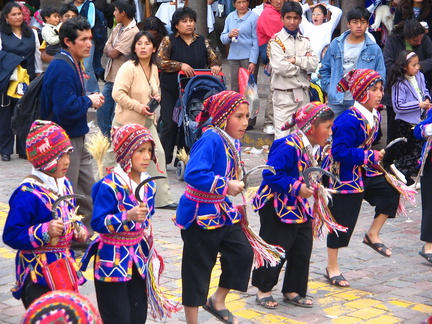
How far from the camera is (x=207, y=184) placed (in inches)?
209

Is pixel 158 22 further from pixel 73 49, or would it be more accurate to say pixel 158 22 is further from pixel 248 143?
pixel 73 49

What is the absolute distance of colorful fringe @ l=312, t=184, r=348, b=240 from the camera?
6059mm

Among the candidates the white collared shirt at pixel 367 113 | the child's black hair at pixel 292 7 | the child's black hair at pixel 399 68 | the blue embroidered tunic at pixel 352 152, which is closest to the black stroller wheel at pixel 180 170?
the child's black hair at pixel 292 7

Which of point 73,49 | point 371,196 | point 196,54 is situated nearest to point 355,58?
point 196,54

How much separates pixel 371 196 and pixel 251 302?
4.70ft

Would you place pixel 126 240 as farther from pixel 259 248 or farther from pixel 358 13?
pixel 358 13

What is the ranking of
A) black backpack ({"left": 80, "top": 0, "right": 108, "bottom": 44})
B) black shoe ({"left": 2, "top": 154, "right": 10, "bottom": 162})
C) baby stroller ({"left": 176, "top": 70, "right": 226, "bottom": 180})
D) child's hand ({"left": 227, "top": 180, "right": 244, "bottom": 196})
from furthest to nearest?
black backpack ({"left": 80, "top": 0, "right": 108, "bottom": 44}) < black shoe ({"left": 2, "top": 154, "right": 10, "bottom": 162}) < baby stroller ({"left": 176, "top": 70, "right": 226, "bottom": 180}) < child's hand ({"left": 227, "top": 180, "right": 244, "bottom": 196})

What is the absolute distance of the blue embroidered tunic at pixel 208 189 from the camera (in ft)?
17.7

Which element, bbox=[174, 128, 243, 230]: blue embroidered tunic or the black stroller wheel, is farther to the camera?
the black stroller wheel

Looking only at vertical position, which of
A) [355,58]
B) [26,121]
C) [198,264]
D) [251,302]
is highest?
[355,58]

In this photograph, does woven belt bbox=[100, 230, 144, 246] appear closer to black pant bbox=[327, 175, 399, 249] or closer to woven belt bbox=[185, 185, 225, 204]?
woven belt bbox=[185, 185, 225, 204]

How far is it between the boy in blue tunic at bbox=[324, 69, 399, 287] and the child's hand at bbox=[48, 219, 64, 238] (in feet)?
8.59

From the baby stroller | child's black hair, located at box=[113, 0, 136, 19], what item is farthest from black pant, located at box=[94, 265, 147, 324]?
child's black hair, located at box=[113, 0, 136, 19]

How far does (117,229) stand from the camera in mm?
4883
